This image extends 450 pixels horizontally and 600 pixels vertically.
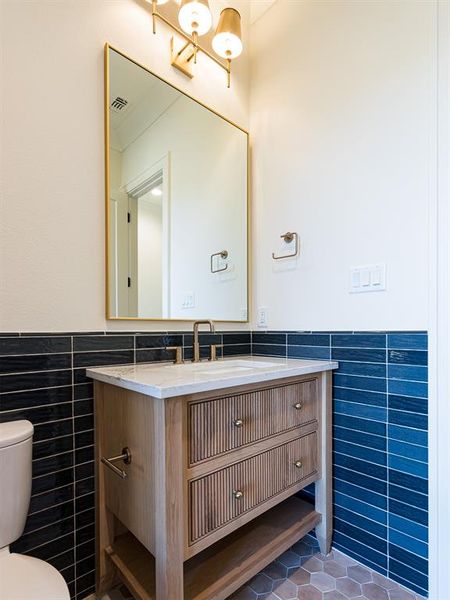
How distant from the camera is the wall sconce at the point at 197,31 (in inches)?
58.8

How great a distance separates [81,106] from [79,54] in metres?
0.20

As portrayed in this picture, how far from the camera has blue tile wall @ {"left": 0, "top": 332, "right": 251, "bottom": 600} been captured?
3.59 ft

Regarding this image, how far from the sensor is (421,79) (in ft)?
4.20

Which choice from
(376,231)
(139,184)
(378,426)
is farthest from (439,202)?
(139,184)

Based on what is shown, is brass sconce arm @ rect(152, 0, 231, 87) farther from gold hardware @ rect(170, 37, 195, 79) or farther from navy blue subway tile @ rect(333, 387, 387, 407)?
navy blue subway tile @ rect(333, 387, 387, 407)

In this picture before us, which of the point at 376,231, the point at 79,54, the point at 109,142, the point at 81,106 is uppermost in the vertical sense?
the point at 79,54

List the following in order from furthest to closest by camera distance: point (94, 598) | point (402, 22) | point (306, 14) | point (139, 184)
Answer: point (306, 14)
point (139, 184)
point (402, 22)
point (94, 598)

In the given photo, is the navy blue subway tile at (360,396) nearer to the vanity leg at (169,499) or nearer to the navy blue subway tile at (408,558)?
the navy blue subway tile at (408,558)

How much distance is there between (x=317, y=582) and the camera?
1.30m

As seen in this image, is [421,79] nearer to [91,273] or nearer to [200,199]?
[200,199]

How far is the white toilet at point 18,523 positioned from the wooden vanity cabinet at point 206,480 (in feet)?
0.86

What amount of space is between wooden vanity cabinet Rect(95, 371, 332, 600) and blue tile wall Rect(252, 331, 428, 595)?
0.09 m

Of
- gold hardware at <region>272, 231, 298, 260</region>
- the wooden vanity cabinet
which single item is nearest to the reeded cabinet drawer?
the wooden vanity cabinet

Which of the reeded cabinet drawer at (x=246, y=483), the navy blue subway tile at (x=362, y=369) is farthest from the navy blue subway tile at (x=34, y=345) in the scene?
the navy blue subway tile at (x=362, y=369)
